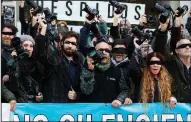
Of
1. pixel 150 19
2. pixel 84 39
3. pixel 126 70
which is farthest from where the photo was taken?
pixel 150 19

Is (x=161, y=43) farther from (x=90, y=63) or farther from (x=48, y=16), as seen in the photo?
(x=48, y=16)

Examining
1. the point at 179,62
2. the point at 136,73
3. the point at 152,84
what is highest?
the point at 179,62

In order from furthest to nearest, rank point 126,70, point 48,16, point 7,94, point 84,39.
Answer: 1. point 84,39
2. point 126,70
3. point 48,16
4. point 7,94

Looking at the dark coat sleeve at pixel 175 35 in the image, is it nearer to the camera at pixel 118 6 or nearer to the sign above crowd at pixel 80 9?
the sign above crowd at pixel 80 9

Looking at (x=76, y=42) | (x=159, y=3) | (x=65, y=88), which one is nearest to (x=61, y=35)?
(x=76, y=42)

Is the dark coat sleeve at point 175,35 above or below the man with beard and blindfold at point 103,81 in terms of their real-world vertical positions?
above

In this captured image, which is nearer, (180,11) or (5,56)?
(5,56)

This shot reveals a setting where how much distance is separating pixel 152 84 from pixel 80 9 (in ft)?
3.31

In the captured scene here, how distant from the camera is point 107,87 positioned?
4.33m

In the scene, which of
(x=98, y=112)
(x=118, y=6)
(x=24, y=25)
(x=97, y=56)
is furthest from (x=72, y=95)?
(x=118, y=6)

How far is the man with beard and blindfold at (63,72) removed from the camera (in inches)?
169

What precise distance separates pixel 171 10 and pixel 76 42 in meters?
0.95

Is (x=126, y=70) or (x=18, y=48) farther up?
(x=18, y=48)

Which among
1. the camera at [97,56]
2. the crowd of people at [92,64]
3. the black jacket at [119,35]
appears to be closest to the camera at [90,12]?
the crowd of people at [92,64]
